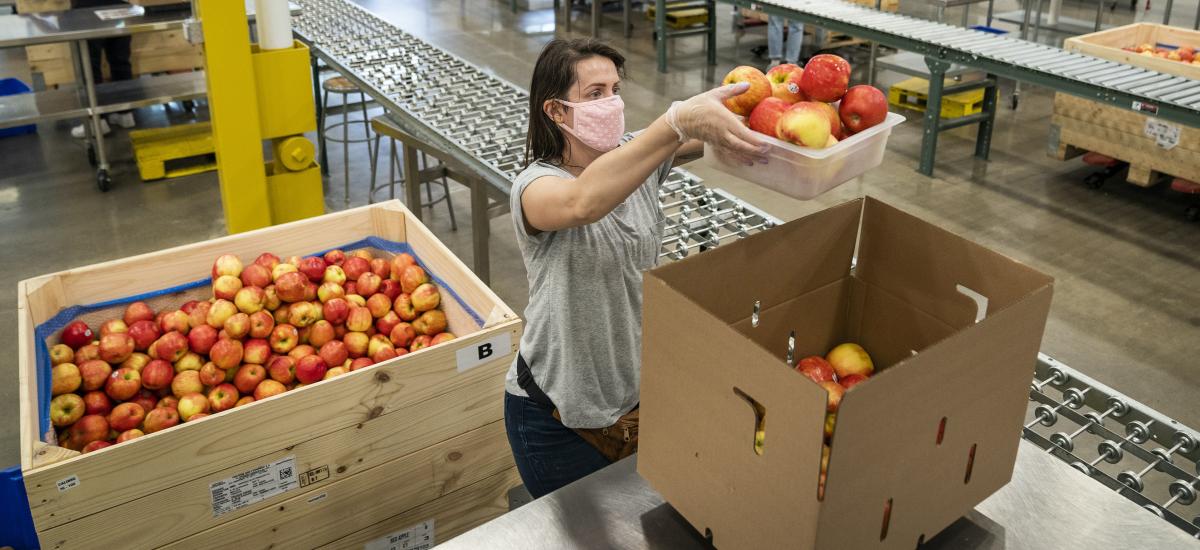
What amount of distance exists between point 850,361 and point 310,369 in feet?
6.26

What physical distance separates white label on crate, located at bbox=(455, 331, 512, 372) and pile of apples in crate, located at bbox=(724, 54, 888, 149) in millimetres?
1344

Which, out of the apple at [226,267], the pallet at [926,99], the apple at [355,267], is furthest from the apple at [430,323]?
the pallet at [926,99]

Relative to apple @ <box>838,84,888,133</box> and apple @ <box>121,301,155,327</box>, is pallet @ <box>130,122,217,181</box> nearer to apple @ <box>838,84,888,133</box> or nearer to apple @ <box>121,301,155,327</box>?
apple @ <box>121,301,155,327</box>

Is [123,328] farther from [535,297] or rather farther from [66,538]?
[535,297]

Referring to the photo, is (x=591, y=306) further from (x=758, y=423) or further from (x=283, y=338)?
(x=283, y=338)

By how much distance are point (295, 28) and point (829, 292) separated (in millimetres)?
5253

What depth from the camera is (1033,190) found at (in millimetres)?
6379

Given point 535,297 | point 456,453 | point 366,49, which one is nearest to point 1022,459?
point 535,297

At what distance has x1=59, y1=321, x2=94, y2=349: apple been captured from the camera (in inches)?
117

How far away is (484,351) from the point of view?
286cm

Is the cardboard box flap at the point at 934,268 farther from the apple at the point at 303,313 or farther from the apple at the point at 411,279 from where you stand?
the apple at the point at 303,313

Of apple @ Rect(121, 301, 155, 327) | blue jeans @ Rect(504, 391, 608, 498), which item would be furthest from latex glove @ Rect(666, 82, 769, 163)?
apple @ Rect(121, 301, 155, 327)

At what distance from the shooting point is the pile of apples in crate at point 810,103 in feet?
5.08

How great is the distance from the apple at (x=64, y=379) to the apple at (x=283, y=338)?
58cm
